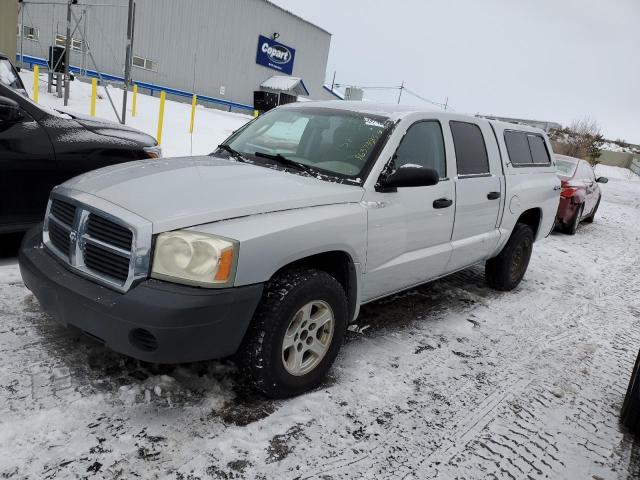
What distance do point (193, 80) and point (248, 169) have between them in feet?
90.0

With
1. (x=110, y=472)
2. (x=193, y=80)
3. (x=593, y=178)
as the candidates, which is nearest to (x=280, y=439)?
(x=110, y=472)

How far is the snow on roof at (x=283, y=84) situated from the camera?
3216 centimetres

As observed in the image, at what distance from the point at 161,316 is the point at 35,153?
2629mm

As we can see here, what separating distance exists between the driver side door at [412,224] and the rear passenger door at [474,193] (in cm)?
19

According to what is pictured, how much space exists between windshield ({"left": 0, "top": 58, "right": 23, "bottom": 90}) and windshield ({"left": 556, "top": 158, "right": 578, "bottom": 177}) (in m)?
9.08

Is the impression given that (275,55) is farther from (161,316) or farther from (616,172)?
(161,316)

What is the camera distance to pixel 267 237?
8.14 feet

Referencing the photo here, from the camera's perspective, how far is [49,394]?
259 centimetres

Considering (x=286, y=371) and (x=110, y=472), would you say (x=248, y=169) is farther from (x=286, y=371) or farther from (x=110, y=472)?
(x=110, y=472)

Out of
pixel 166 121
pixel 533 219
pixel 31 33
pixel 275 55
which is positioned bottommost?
pixel 166 121

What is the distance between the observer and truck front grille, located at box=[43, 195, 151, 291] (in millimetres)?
2340

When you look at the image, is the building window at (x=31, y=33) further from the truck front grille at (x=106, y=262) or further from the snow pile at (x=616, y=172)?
the snow pile at (x=616, y=172)

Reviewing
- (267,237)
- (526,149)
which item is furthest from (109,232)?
(526,149)

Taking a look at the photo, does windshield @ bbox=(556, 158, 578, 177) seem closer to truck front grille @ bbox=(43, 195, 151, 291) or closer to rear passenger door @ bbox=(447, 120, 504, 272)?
rear passenger door @ bbox=(447, 120, 504, 272)
